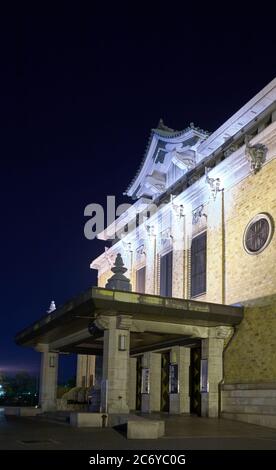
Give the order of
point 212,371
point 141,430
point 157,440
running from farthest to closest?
point 212,371 → point 141,430 → point 157,440

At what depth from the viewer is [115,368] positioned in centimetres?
2141

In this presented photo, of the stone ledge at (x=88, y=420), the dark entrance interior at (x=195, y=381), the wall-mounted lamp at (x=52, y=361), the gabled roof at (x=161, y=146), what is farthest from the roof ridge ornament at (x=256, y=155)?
the wall-mounted lamp at (x=52, y=361)

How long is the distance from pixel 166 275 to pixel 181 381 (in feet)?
25.1

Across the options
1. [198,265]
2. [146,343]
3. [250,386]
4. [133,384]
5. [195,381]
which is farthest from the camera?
[133,384]

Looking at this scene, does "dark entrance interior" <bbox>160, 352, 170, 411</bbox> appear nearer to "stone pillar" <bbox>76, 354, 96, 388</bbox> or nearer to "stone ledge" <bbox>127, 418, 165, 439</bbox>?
"stone pillar" <bbox>76, 354, 96, 388</bbox>

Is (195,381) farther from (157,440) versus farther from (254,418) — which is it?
(157,440)

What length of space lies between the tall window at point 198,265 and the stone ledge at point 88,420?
1059cm

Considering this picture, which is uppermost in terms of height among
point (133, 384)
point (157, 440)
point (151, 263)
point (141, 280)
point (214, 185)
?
point (214, 185)

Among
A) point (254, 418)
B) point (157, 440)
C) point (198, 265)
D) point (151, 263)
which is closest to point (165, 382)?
point (198, 265)

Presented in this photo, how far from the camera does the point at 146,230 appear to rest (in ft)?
120

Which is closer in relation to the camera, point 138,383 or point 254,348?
point 254,348

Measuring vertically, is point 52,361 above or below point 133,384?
above
